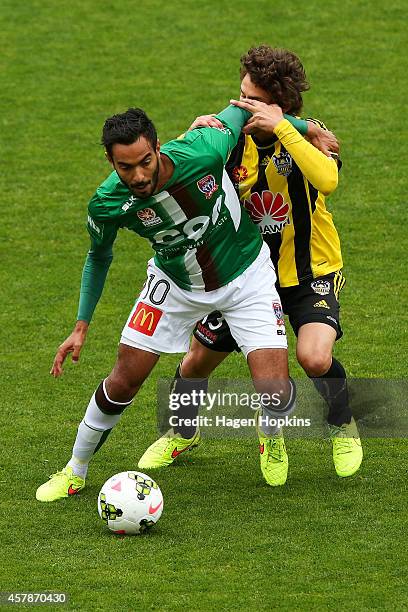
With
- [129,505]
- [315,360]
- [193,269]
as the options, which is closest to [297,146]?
[193,269]

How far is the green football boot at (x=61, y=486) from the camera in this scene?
720 centimetres

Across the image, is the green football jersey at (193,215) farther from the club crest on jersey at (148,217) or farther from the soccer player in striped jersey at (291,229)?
the soccer player in striped jersey at (291,229)

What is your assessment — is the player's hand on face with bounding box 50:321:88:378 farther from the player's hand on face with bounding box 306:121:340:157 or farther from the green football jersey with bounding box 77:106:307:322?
the player's hand on face with bounding box 306:121:340:157

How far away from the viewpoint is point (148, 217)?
6773 millimetres

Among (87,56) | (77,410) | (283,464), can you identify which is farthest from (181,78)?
(283,464)

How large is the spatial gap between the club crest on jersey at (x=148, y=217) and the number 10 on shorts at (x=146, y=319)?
53 centimetres

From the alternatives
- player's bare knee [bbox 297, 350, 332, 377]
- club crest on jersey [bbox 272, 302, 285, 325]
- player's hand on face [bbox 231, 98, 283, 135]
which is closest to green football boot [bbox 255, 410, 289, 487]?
player's bare knee [bbox 297, 350, 332, 377]

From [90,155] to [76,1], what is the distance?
13.5 ft

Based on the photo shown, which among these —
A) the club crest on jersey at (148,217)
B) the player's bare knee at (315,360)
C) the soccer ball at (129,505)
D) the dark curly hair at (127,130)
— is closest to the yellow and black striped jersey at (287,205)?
the player's bare knee at (315,360)

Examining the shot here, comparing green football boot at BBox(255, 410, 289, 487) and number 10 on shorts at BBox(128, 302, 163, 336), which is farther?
green football boot at BBox(255, 410, 289, 487)

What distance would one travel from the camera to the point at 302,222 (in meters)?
7.49

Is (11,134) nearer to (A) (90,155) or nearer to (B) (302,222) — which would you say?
(A) (90,155)

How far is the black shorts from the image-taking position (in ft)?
24.3

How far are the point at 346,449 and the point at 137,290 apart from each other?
3.64m
